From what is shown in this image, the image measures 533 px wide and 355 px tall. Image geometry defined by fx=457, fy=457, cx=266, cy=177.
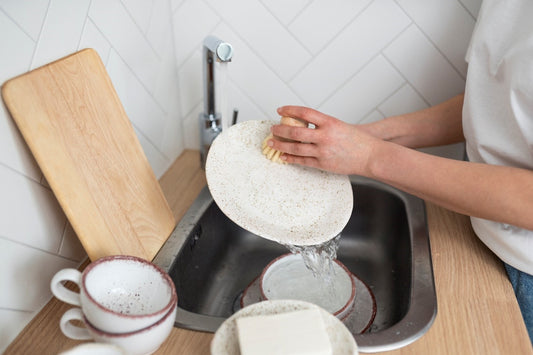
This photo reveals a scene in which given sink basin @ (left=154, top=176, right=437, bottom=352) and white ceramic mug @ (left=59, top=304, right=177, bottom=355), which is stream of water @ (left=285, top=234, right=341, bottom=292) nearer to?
sink basin @ (left=154, top=176, right=437, bottom=352)

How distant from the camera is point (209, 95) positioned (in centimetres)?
99

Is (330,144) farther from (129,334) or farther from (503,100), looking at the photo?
(129,334)

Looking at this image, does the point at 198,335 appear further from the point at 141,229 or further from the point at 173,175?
the point at 173,175

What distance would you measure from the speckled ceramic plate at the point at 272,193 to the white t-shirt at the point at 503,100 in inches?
9.7

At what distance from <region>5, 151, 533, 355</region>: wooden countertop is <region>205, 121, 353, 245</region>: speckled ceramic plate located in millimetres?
197

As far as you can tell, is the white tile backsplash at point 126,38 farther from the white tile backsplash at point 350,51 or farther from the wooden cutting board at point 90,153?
the white tile backsplash at point 350,51

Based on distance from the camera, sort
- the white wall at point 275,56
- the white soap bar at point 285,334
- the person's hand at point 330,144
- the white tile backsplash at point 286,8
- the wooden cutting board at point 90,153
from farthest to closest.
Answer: the white tile backsplash at point 286,8 < the white wall at point 275,56 < the person's hand at point 330,144 < the wooden cutting board at point 90,153 < the white soap bar at point 285,334

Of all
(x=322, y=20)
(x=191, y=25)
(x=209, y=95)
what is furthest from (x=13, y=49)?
(x=322, y=20)

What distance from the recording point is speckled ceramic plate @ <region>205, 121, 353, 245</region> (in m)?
0.75

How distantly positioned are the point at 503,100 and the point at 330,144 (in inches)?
11.6

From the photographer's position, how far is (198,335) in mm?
655

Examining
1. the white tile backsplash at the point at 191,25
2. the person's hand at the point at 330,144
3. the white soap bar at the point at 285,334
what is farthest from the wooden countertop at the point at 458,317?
the white tile backsplash at the point at 191,25

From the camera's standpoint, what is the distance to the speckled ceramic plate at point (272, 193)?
2.48ft

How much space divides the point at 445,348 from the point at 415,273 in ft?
0.53
